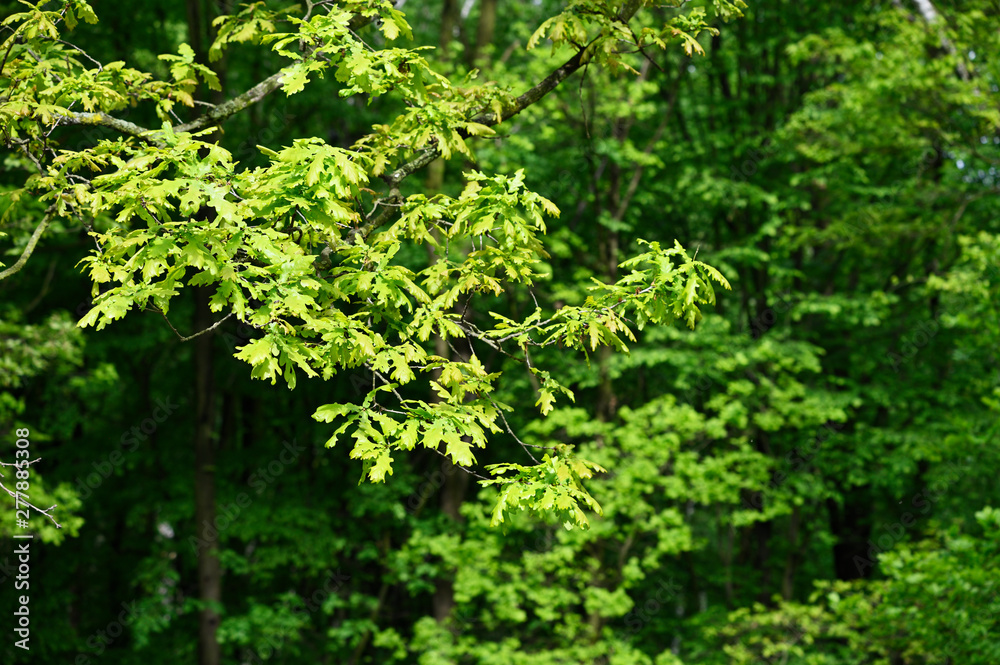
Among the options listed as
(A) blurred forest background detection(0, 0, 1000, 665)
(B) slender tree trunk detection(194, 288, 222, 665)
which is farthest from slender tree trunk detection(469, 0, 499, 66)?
(B) slender tree trunk detection(194, 288, 222, 665)

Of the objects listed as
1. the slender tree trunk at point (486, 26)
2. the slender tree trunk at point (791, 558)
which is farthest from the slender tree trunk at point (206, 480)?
the slender tree trunk at point (791, 558)

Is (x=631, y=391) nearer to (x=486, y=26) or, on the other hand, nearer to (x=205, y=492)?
(x=486, y=26)

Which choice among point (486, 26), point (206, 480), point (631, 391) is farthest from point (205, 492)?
point (486, 26)

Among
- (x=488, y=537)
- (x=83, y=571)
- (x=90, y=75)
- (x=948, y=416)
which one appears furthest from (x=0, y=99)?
(x=83, y=571)

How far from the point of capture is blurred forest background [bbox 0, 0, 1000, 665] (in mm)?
10523

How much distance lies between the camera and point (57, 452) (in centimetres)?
1288

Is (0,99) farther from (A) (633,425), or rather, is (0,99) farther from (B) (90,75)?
(A) (633,425)

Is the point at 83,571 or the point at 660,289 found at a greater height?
the point at 83,571

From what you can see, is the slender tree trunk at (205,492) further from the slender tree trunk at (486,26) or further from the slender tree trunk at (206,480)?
the slender tree trunk at (486,26)

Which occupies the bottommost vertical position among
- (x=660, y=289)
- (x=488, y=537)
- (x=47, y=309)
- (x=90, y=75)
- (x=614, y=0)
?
(x=660, y=289)

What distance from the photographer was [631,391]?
15.3 m

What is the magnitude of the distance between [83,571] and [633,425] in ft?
35.0

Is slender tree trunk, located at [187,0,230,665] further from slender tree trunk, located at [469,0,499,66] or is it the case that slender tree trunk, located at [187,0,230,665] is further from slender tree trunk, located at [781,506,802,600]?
slender tree trunk, located at [781,506,802,600]

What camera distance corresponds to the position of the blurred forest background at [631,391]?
34.5 ft
